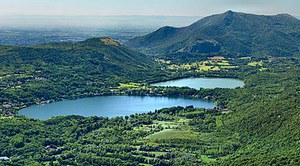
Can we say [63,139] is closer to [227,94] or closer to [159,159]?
[159,159]

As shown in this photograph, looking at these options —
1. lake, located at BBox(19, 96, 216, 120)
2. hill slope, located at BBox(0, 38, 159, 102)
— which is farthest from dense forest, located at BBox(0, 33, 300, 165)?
lake, located at BBox(19, 96, 216, 120)

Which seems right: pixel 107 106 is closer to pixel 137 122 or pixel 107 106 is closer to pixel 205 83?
pixel 137 122

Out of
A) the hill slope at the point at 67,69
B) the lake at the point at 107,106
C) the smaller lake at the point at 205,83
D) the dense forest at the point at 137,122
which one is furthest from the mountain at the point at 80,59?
the lake at the point at 107,106

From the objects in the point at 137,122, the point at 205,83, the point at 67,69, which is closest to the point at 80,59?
the point at 67,69

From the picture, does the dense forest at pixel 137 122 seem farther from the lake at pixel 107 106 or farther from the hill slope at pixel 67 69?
the lake at pixel 107 106

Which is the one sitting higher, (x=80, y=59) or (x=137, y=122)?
(x=80, y=59)

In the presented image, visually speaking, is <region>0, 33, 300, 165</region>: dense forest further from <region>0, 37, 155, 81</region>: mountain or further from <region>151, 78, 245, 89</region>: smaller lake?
<region>151, 78, 245, 89</region>: smaller lake
